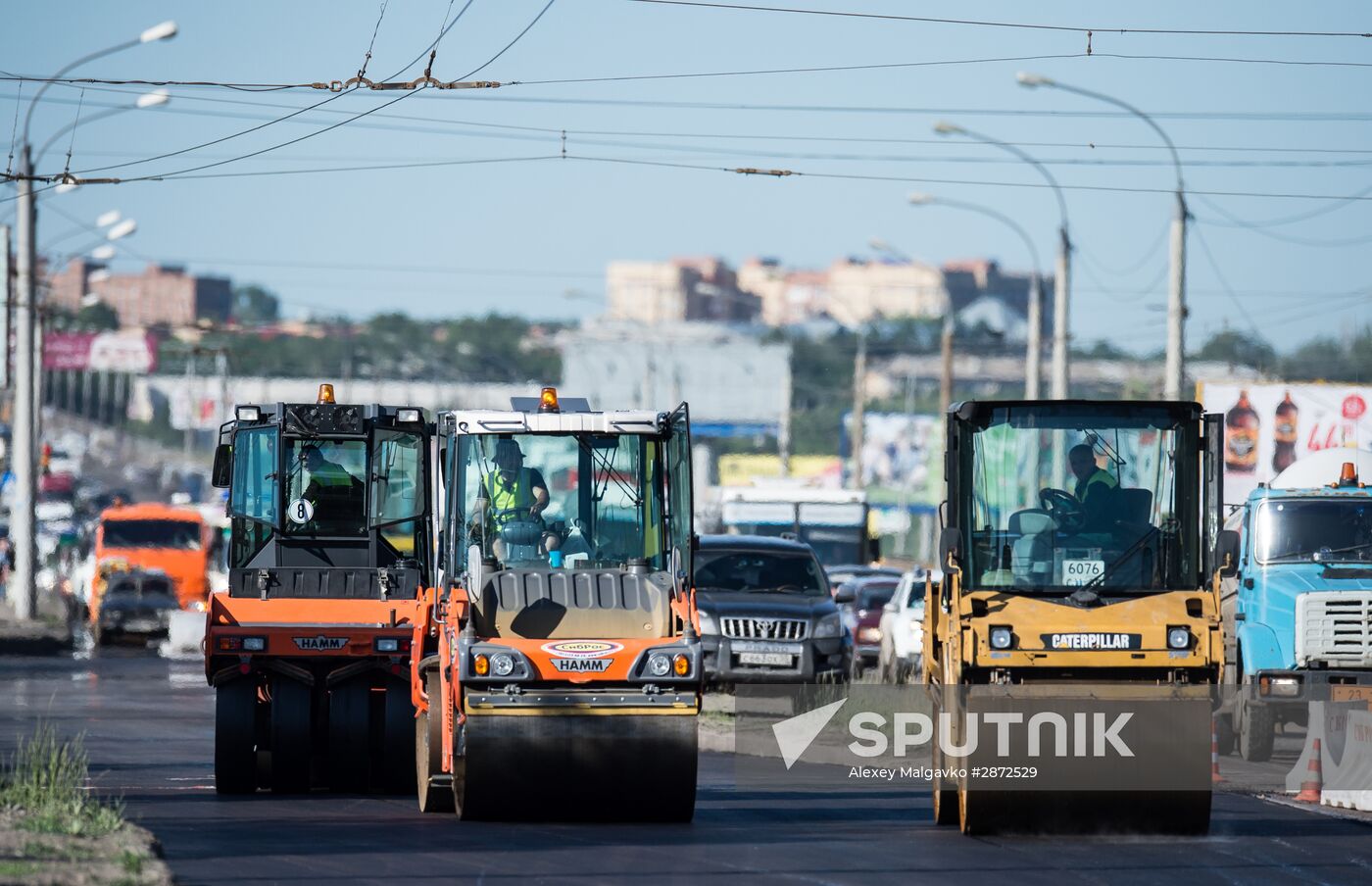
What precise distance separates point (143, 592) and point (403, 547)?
23.3 metres

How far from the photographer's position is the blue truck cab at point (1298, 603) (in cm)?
1809

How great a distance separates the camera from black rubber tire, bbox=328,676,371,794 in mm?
15289

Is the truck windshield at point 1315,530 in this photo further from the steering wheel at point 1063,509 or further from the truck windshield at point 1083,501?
the steering wheel at point 1063,509

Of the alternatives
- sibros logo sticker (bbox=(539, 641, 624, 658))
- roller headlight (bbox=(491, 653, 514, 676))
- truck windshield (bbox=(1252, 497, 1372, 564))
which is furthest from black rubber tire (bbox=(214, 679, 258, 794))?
truck windshield (bbox=(1252, 497, 1372, 564))

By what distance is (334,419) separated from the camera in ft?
55.1

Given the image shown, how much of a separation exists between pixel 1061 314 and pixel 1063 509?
67.8ft

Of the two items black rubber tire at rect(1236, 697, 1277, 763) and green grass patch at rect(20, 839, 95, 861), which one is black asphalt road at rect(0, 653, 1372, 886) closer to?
green grass patch at rect(20, 839, 95, 861)

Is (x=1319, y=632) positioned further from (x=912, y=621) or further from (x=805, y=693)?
(x=912, y=621)

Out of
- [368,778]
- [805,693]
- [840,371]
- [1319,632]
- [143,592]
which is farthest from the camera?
[840,371]

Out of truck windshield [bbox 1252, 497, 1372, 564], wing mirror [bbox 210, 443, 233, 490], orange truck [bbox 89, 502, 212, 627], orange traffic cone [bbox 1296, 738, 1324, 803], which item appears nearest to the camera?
orange traffic cone [bbox 1296, 738, 1324, 803]

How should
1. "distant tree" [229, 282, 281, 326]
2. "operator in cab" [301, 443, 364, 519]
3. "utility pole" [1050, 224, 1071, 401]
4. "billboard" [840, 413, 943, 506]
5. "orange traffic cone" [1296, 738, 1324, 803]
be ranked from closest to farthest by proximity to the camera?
"orange traffic cone" [1296, 738, 1324, 803] → "operator in cab" [301, 443, 364, 519] → "utility pole" [1050, 224, 1071, 401] → "billboard" [840, 413, 943, 506] → "distant tree" [229, 282, 281, 326]

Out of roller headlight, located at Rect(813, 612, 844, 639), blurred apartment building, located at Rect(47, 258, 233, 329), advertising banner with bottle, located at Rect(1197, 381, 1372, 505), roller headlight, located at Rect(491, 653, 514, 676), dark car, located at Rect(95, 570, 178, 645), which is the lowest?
dark car, located at Rect(95, 570, 178, 645)

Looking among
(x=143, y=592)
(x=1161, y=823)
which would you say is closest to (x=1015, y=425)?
(x=1161, y=823)

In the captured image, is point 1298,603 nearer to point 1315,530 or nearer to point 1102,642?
point 1315,530
